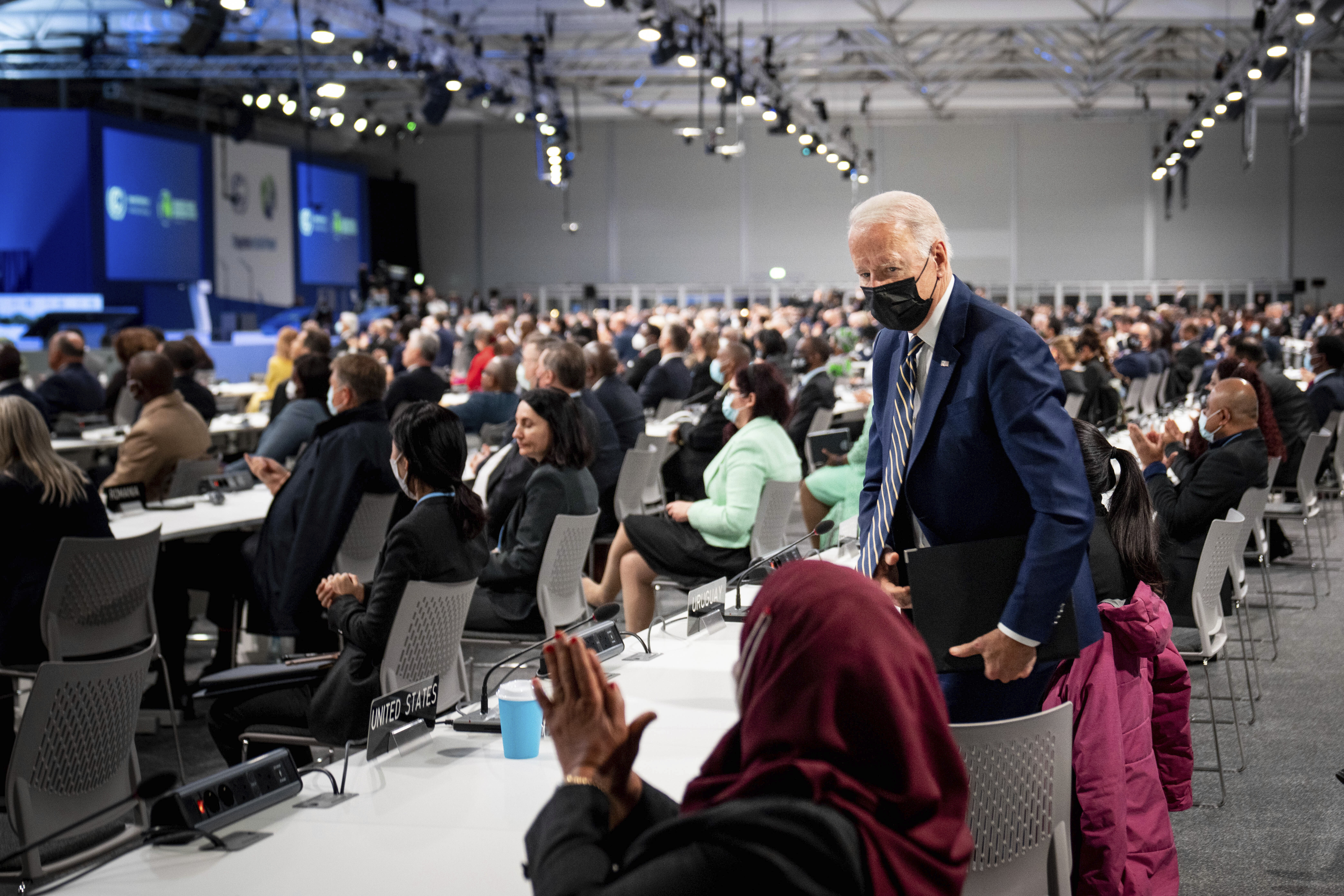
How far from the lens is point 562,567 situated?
14.5ft

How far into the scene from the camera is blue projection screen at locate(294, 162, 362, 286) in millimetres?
23641

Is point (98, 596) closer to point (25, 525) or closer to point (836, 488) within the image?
point (25, 525)

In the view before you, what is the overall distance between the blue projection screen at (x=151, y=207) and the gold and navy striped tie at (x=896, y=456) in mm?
18862

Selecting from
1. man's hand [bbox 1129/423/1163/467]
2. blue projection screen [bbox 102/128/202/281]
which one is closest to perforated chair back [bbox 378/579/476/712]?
man's hand [bbox 1129/423/1163/467]

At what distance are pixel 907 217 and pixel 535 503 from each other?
246 centimetres

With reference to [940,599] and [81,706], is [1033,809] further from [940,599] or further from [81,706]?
[81,706]

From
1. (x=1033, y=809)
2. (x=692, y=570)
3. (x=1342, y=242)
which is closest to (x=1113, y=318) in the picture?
(x=1342, y=242)

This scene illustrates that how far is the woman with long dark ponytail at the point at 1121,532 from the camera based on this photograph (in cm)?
287

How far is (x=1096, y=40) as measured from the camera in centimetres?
1808

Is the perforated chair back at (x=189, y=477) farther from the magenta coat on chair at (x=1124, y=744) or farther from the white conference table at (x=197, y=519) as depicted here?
the magenta coat on chair at (x=1124, y=744)

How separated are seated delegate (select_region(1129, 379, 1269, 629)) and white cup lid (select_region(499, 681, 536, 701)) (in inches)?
120

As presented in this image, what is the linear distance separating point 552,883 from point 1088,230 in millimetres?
27107

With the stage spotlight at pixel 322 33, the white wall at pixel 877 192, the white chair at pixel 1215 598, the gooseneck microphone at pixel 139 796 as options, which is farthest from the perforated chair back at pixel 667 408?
the white wall at pixel 877 192

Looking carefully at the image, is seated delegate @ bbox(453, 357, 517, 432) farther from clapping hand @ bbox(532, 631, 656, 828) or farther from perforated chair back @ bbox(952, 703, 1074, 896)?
clapping hand @ bbox(532, 631, 656, 828)
